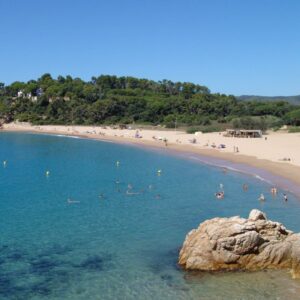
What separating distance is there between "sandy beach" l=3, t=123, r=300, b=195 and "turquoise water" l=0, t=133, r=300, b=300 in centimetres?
531

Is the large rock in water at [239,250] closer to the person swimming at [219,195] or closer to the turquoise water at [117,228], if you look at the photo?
the turquoise water at [117,228]

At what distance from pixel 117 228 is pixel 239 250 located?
28.7 ft

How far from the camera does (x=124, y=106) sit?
129 metres

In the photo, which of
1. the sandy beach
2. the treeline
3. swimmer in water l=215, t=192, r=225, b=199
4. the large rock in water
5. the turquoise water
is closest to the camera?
the turquoise water

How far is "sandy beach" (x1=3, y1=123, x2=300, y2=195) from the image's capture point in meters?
49.5

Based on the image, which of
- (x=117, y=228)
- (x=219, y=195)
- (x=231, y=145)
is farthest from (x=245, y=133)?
(x=117, y=228)

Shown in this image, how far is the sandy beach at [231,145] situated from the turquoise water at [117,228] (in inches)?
209

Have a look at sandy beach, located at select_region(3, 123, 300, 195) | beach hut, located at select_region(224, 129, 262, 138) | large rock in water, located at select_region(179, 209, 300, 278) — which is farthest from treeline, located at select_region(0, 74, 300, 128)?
large rock in water, located at select_region(179, 209, 300, 278)

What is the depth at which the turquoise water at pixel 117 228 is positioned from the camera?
17.8 meters

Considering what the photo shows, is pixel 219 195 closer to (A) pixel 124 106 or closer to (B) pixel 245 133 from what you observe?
(B) pixel 245 133

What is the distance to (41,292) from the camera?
17422 mm

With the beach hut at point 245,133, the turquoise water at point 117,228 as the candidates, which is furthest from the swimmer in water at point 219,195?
the beach hut at point 245,133

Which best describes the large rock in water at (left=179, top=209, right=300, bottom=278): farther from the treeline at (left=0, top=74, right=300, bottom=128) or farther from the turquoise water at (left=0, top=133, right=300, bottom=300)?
the treeline at (left=0, top=74, right=300, bottom=128)

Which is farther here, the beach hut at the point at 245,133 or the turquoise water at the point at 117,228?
the beach hut at the point at 245,133
